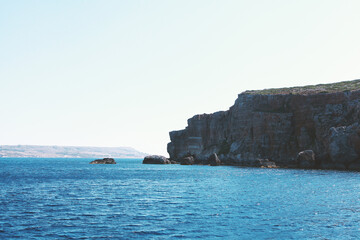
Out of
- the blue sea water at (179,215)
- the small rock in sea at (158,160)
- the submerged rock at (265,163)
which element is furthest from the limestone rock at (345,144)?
the small rock in sea at (158,160)

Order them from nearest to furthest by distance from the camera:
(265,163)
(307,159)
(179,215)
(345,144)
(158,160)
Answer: (179,215)
(345,144)
(307,159)
(265,163)
(158,160)

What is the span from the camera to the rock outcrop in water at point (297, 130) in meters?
106

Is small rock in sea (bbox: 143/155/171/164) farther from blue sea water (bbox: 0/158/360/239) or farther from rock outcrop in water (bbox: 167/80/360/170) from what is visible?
blue sea water (bbox: 0/158/360/239)

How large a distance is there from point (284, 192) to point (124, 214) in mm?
28401

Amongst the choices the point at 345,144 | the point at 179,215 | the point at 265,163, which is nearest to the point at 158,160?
the point at 265,163

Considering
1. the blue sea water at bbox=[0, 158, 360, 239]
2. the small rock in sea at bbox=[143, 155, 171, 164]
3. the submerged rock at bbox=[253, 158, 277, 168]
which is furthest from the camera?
the small rock in sea at bbox=[143, 155, 171, 164]

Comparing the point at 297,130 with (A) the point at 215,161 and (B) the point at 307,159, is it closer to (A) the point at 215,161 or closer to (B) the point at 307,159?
(B) the point at 307,159

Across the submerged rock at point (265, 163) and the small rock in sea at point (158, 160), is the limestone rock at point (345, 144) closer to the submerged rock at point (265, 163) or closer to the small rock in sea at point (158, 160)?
the submerged rock at point (265, 163)

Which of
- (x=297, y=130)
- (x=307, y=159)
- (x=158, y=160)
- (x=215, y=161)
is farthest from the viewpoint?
(x=158, y=160)

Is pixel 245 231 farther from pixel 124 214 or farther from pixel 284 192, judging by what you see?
pixel 284 192

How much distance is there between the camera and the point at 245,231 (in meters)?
29.2

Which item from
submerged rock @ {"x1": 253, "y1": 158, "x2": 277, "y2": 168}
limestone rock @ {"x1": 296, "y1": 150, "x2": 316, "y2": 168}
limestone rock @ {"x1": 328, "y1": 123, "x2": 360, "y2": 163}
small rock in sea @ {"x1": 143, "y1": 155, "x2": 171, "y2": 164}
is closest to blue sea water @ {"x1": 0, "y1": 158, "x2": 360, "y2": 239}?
limestone rock @ {"x1": 328, "y1": 123, "x2": 360, "y2": 163}

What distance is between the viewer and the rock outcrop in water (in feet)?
349

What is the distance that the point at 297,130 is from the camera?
132875 mm
